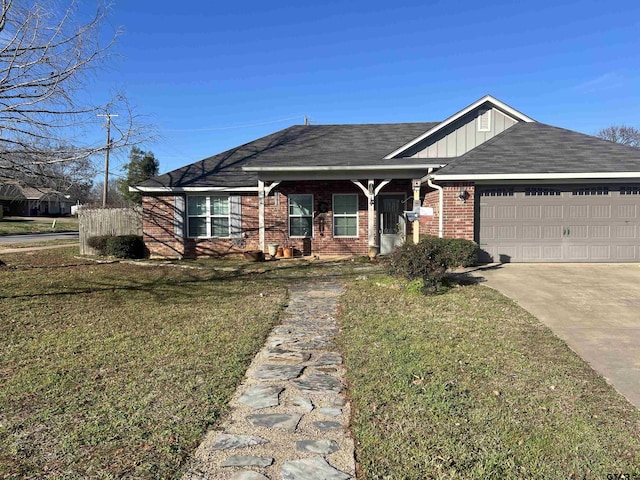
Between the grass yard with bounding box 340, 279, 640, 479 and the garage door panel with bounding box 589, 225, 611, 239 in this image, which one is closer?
the grass yard with bounding box 340, 279, 640, 479

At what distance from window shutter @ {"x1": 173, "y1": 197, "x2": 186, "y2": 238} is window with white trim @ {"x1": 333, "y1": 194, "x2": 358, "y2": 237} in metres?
5.45

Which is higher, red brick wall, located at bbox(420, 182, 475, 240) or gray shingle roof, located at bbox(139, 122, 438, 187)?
gray shingle roof, located at bbox(139, 122, 438, 187)

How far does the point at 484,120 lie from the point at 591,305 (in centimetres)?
879

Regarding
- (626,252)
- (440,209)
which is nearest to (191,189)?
(440,209)

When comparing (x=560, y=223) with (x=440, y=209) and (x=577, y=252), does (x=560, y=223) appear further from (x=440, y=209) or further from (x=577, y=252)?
(x=440, y=209)

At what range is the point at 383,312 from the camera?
283 inches

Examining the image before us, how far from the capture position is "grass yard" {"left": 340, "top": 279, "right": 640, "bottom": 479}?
2883mm

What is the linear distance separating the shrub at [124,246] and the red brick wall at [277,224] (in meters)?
0.55

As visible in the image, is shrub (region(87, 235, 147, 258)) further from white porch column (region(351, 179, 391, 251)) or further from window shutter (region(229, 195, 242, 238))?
white porch column (region(351, 179, 391, 251))

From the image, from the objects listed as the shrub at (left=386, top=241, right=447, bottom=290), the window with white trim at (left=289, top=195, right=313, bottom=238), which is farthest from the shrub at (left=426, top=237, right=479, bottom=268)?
the window with white trim at (left=289, top=195, right=313, bottom=238)

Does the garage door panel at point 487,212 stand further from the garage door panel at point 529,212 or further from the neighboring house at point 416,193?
the garage door panel at point 529,212

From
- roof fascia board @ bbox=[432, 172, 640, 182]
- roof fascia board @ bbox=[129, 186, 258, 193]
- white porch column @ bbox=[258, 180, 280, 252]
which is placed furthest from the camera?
roof fascia board @ bbox=[129, 186, 258, 193]

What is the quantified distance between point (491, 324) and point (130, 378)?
4784 millimetres

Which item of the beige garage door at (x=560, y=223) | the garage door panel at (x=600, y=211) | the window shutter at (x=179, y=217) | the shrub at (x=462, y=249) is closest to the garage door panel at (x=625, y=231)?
the beige garage door at (x=560, y=223)
